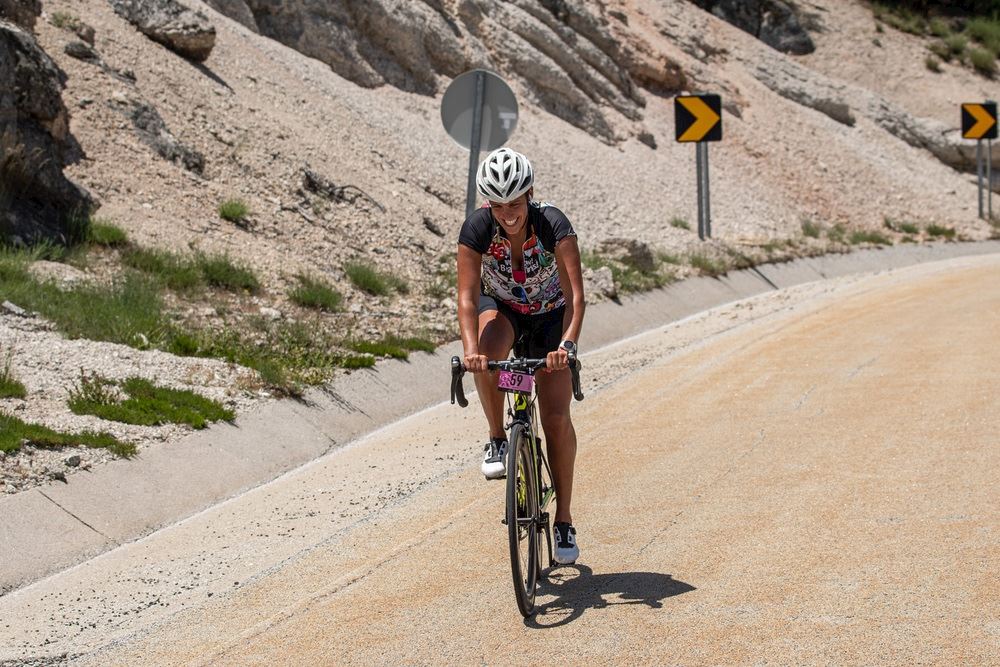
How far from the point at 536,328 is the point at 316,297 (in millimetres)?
7213

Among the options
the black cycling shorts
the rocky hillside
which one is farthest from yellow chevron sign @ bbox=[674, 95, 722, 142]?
the black cycling shorts

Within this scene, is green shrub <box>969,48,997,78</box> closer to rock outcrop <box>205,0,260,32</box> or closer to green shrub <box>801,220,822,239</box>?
green shrub <box>801,220,822,239</box>

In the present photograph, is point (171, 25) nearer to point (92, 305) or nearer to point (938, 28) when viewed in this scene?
point (92, 305)

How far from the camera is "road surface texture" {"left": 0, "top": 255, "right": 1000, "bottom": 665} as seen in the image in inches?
232

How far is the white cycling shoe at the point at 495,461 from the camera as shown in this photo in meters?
6.45

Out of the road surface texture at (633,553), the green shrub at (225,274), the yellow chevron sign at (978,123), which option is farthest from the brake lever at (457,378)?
the yellow chevron sign at (978,123)

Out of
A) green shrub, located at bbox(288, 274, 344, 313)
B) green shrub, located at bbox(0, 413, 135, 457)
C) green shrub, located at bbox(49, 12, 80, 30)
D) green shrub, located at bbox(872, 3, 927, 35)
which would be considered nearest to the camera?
green shrub, located at bbox(0, 413, 135, 457)

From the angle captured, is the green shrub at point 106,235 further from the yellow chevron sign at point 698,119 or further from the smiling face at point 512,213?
the yellow chevron sign at point 698,119

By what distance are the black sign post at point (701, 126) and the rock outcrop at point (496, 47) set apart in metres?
4.74

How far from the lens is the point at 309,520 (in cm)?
841

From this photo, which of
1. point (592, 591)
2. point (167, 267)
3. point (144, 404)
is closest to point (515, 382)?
point (592, 591)

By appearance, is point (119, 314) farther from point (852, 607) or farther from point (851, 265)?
point (851, 265)

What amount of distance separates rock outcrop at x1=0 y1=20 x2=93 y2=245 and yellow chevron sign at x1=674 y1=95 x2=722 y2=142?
10.6m

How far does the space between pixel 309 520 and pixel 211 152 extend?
985cm
